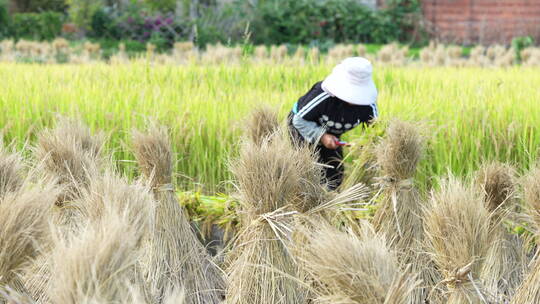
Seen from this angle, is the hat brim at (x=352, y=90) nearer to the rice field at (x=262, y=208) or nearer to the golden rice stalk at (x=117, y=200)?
the rice field at (x=262, y=208)

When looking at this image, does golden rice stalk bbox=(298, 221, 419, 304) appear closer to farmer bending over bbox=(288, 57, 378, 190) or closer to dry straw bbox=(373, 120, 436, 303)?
dry straw bbox=(373, 120, 436, 303)

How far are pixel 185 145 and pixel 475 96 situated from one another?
1.70 metres

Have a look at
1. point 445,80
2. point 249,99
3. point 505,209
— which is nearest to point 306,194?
point 505,209

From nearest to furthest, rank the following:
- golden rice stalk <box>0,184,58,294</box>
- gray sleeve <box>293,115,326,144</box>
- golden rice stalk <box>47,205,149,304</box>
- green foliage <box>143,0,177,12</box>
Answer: golden rice stalk <box>47,205,149,304</box> → golden rice stalk <box>0,184,58,294</box> → gray sleeve <box>293,115,326,144</box> → green foliage <box>143,0,177,12</box>

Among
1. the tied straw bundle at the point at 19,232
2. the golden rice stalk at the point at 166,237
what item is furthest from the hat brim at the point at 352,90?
the tied straw bundle at the point at 19,232

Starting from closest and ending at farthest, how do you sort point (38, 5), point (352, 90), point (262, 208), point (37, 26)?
point (262, 208), point (352, 90), point (37, 26), point (38, 5)

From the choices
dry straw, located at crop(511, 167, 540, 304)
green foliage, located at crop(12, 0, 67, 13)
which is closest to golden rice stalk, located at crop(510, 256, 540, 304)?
dry straw, located at crop(511, 167, 540, 304)

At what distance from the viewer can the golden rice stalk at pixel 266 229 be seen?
218 centimetres

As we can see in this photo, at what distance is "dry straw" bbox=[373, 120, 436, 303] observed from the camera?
8.27ft

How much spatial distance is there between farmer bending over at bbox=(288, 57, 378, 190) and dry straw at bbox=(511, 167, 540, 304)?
0.94 m

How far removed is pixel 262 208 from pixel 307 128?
40.5 inches

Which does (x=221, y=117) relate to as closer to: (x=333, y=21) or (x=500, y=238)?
(x=500, y=238)

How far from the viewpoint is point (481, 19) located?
14875 millimetres

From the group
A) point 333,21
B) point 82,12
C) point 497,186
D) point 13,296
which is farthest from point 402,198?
point 333,21
